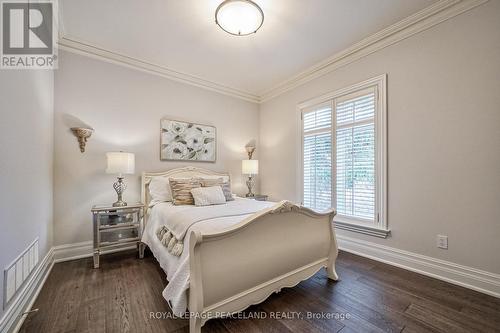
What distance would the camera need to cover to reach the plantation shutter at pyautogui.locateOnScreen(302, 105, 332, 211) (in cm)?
313

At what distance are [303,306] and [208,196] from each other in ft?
5.11

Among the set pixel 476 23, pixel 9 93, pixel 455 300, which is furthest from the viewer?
pixel 476 23

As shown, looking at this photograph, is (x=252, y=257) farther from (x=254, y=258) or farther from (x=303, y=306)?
(x=303, y=306)

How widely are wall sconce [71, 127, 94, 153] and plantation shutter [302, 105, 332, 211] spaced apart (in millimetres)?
3119

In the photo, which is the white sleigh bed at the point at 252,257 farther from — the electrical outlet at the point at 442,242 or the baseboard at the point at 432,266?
the electrical outlet at the point at 442,242

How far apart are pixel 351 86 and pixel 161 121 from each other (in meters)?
2.85

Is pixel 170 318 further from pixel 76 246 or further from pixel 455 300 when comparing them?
pixel 455 300

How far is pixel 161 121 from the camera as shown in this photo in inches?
128

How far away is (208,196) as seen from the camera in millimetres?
2643

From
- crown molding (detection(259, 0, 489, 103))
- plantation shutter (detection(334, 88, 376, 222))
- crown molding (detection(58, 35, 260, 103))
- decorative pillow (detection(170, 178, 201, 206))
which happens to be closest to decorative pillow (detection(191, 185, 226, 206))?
decorative pillow (detection(170, 178, 201, 206))

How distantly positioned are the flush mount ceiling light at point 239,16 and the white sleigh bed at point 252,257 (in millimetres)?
1783

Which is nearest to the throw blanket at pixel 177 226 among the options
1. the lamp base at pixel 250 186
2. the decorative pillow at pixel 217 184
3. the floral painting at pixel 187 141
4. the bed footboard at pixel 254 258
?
the bed footboard at pixel 254 258

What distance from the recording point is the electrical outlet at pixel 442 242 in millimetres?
2068

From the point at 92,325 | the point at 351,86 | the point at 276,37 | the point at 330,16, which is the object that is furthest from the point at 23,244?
the point at 351,86
